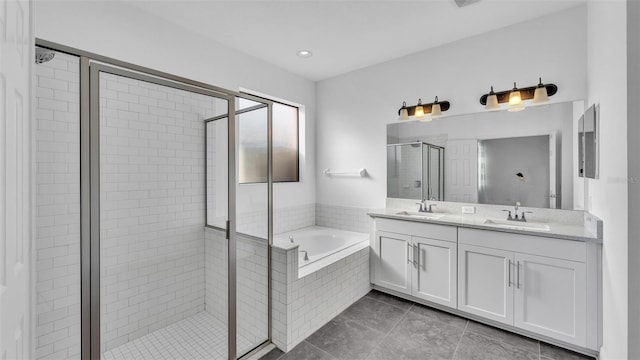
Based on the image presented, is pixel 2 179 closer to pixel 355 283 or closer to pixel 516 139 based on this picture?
pixel 355 283

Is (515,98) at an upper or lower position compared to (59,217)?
upper

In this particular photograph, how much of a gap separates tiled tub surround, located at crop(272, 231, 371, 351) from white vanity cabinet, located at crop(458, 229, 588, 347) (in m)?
1.05

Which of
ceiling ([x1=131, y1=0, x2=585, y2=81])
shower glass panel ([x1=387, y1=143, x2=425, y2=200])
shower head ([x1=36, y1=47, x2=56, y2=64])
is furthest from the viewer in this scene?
shower glass panel ([x1=387, y1=143, x2=425, y2=200])

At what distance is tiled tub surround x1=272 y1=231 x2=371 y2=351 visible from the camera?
2.12 metres

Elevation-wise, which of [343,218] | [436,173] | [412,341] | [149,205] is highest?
[436,173]

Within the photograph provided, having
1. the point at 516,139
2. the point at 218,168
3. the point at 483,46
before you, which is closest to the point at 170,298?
Answer: the point at 218,168

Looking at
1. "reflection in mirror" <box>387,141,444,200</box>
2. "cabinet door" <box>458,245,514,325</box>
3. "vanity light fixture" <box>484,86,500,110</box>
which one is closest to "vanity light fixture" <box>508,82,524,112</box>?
"vanity light fixture" <box>484,86,500,110</box>

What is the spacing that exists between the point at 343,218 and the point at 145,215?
2.50 metres

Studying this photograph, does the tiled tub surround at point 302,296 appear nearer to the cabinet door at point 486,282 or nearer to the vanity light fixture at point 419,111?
the cabinet door at point 486,282

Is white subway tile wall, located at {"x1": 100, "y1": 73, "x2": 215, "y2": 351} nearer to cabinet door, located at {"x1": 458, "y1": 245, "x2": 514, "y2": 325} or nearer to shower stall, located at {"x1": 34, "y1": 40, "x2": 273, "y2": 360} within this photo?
shower stall, located at {"x1": 34, "y1": 40, "x2": 273, "y2": 360}

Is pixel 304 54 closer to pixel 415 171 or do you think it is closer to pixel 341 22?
pixel 341 22

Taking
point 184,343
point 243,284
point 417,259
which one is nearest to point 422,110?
point 417,259

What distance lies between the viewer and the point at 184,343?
1.74 metres

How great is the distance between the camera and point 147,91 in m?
1.55
